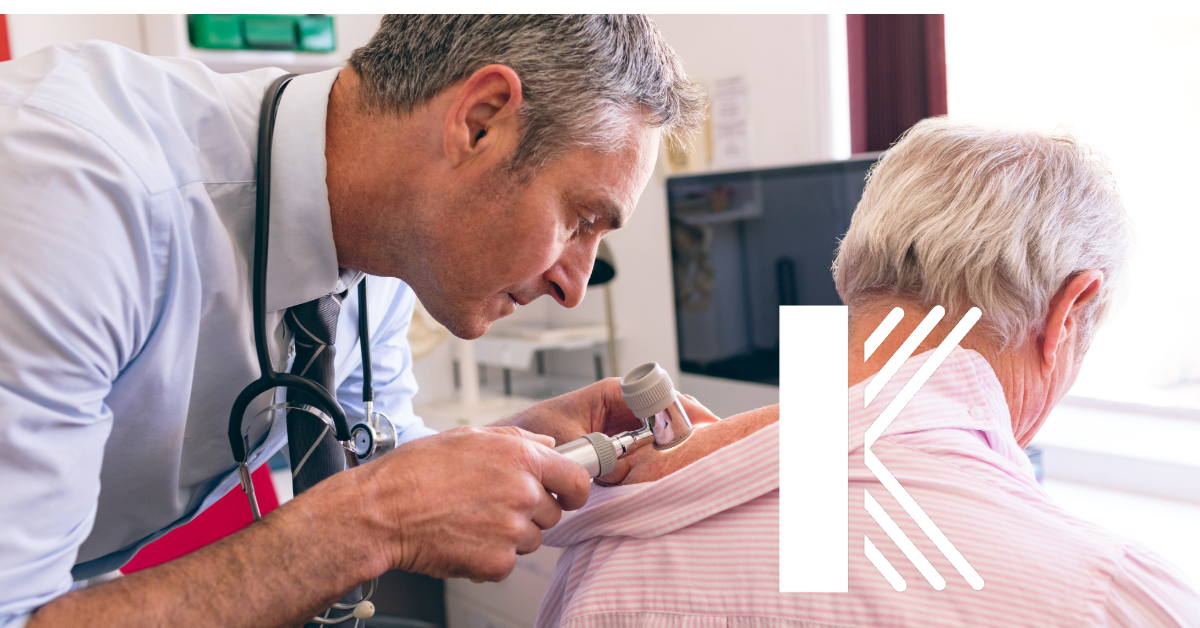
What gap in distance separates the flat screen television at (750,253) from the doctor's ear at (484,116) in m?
1.15

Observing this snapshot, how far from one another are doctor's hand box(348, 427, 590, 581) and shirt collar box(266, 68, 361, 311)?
258mm

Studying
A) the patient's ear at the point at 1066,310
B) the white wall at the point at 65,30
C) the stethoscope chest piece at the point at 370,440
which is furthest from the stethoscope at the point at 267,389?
the white wall at the point at 65,30

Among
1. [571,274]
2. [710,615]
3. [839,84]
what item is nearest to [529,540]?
[710,615]

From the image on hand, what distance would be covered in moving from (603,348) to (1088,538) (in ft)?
8.15

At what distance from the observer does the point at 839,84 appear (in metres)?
2.35

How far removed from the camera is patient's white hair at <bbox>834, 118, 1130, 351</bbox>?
89 centimetres

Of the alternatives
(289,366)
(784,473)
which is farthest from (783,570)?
(289,366)

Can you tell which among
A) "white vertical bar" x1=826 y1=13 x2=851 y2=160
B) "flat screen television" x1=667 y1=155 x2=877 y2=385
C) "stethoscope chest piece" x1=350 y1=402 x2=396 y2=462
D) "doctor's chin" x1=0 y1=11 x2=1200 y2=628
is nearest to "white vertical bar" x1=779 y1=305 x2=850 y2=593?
"doctor's chin" x1=0 y1=11 x2=1200 y2=628

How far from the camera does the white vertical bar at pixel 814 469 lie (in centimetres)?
75

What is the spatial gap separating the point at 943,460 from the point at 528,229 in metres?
0.49

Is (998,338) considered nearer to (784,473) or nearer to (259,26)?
(784,473)

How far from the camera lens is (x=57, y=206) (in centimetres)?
74

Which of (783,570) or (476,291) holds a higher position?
(476,291)

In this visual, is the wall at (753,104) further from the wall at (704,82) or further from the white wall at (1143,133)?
the white wall at (1143,133)
